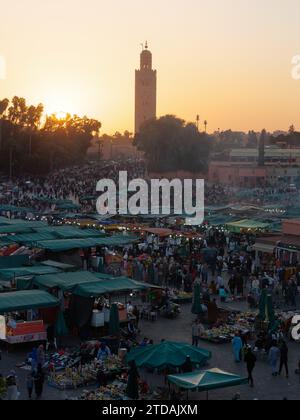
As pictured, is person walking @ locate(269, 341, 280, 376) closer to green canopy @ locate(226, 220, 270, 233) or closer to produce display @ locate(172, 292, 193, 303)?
produce display @ locate(172, 292, 193, 303)

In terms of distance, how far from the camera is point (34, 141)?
212ft

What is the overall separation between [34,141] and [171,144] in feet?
42.3

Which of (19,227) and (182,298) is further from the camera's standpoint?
(19,227)

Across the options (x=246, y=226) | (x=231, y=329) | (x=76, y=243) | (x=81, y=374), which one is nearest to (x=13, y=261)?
(x=76, y=243)

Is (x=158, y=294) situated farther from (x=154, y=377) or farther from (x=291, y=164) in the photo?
(x=291, y=164)

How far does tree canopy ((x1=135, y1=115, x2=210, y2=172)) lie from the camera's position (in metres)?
62.1

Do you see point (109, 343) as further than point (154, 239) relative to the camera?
No

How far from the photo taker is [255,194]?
47.5m

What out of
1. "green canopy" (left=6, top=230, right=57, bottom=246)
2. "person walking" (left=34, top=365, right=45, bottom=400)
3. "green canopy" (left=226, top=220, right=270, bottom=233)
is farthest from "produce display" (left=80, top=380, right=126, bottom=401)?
"green canopy" (left=226, top=220, right=270, bottom=233)

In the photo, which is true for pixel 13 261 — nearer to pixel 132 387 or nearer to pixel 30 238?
pixel 30 238

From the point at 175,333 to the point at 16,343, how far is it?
335cm

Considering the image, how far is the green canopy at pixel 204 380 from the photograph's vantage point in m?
9.57
